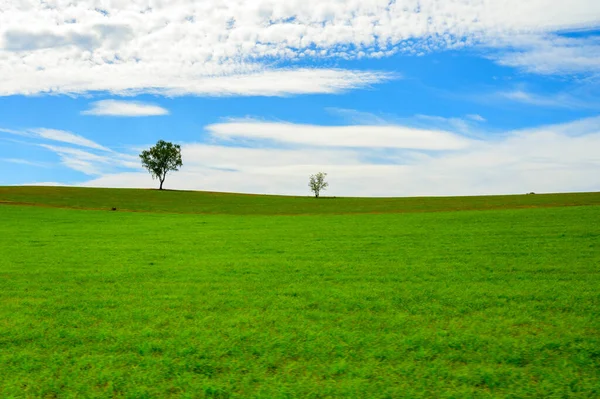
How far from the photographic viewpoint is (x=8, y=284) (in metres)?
11.1

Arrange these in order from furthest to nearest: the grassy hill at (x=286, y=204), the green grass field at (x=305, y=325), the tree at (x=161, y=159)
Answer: the tree at (x=161, y=159), the grassy hill at (x=286, y=204), the green grass field at (x=305, y=325)

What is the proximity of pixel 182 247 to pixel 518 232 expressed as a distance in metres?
15.3

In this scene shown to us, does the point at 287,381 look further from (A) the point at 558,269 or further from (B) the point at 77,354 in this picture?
(A) the point at 558,269

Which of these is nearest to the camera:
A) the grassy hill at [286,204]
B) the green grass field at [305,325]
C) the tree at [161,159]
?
the green grass field at [305,325]

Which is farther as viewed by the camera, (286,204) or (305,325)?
(286,204)

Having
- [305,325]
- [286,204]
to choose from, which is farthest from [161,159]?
[305,325]

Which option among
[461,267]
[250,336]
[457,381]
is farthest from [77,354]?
[461,267]

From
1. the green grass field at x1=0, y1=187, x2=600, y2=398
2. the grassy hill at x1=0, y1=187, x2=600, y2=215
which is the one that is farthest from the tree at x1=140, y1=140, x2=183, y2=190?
the green grass field at x1=0, y1=187, x2=600, y2=398

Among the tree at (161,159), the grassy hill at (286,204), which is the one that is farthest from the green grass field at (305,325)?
the tree at (161,159)

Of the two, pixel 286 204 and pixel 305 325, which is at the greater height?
pixel 286 204

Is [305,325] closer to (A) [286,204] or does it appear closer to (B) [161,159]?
(A) [286,204]

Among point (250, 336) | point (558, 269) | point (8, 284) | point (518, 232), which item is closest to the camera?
point (250, 336)

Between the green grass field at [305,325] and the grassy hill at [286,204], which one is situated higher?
the grassy hill at [286,204]

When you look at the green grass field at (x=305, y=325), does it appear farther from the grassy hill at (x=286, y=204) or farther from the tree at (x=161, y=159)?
the tree at (x=161, y=159)
